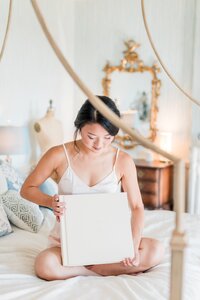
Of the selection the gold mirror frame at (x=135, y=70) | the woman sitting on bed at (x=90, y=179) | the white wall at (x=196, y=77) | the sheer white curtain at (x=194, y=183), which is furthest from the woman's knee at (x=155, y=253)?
the gold mirror frame at (x=135, y=70)

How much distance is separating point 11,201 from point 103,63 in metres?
2.31

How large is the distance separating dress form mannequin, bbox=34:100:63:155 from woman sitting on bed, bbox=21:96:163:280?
1.75 metres

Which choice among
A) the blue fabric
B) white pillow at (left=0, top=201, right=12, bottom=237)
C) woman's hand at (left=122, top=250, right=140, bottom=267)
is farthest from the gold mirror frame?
woman's hand at (left=122, top=250, right=140, bottom=267)

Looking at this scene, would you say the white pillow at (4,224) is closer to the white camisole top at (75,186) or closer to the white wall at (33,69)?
the white camisole top at (75,186)

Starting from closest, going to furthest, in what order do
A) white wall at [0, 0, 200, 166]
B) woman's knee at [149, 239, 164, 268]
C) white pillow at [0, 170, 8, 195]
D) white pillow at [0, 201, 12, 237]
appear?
woman's knee at [149, 239, 164, 268]
white pillow at [0, 201, 12, 237]
white pillow at [0, 170, 8, 195]
white wall at [0, 0, 200, 166]

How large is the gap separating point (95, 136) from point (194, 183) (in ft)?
7.03

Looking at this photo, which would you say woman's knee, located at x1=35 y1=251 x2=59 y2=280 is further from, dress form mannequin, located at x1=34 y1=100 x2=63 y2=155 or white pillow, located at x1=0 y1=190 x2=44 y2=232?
dress form mannequin, located at x1=34 y1=100 x2=63 y2=155

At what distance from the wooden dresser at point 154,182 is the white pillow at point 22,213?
1559 mm

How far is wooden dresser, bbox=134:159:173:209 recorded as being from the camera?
372cm

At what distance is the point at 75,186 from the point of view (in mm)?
1770

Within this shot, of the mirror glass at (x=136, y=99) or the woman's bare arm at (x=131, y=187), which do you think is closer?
the woman's bare arm at (x=131, y=187)

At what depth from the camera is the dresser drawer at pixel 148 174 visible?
12.2 feet

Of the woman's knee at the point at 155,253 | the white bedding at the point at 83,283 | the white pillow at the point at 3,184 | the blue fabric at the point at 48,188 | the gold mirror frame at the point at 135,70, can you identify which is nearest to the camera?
the white bedding at the point at 83,283

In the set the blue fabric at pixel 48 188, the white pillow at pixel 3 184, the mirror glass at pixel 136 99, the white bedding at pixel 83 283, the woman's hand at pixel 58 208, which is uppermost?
the mirror glass at pixel 136 99
